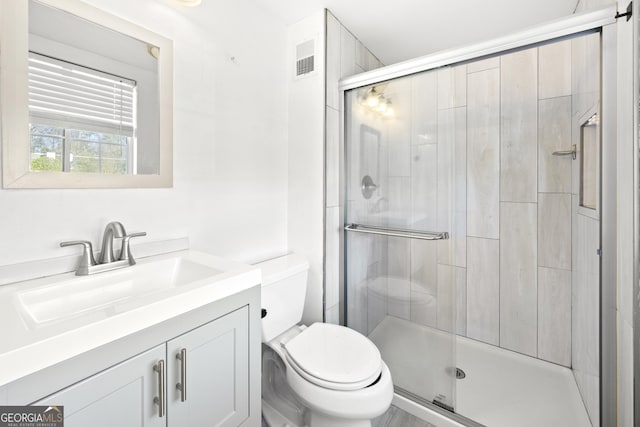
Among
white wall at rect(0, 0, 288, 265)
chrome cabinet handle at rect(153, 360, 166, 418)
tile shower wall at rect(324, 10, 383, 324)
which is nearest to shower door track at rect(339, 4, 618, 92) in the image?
tile shower wall at rect(324, 10, 383, 324)

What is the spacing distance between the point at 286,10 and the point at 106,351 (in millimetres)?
Answer: 1886

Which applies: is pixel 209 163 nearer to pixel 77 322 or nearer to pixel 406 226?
pixel 77 322

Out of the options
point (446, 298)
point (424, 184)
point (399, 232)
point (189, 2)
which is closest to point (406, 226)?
point (399, 232)

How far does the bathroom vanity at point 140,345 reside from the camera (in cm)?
61

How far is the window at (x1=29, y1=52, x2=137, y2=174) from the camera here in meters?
0.95

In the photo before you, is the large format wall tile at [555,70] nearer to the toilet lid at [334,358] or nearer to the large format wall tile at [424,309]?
the large format wall tile at [424,309]

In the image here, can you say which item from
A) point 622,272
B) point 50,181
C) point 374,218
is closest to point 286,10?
point 374,218

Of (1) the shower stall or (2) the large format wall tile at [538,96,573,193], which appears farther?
(2) the large format wall tile at [538,96,573,193]

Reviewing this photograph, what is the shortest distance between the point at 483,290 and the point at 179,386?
2133mm

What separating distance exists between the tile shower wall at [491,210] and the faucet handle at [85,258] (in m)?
1.34

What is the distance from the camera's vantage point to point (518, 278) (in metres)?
2.05

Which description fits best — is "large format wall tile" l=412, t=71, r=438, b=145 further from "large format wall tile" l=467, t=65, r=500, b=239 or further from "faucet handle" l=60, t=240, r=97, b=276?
"faucet handle" l=60, t=240, r=97, b=276

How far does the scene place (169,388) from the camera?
0.82m

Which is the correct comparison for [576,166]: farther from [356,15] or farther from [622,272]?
[356,15]
